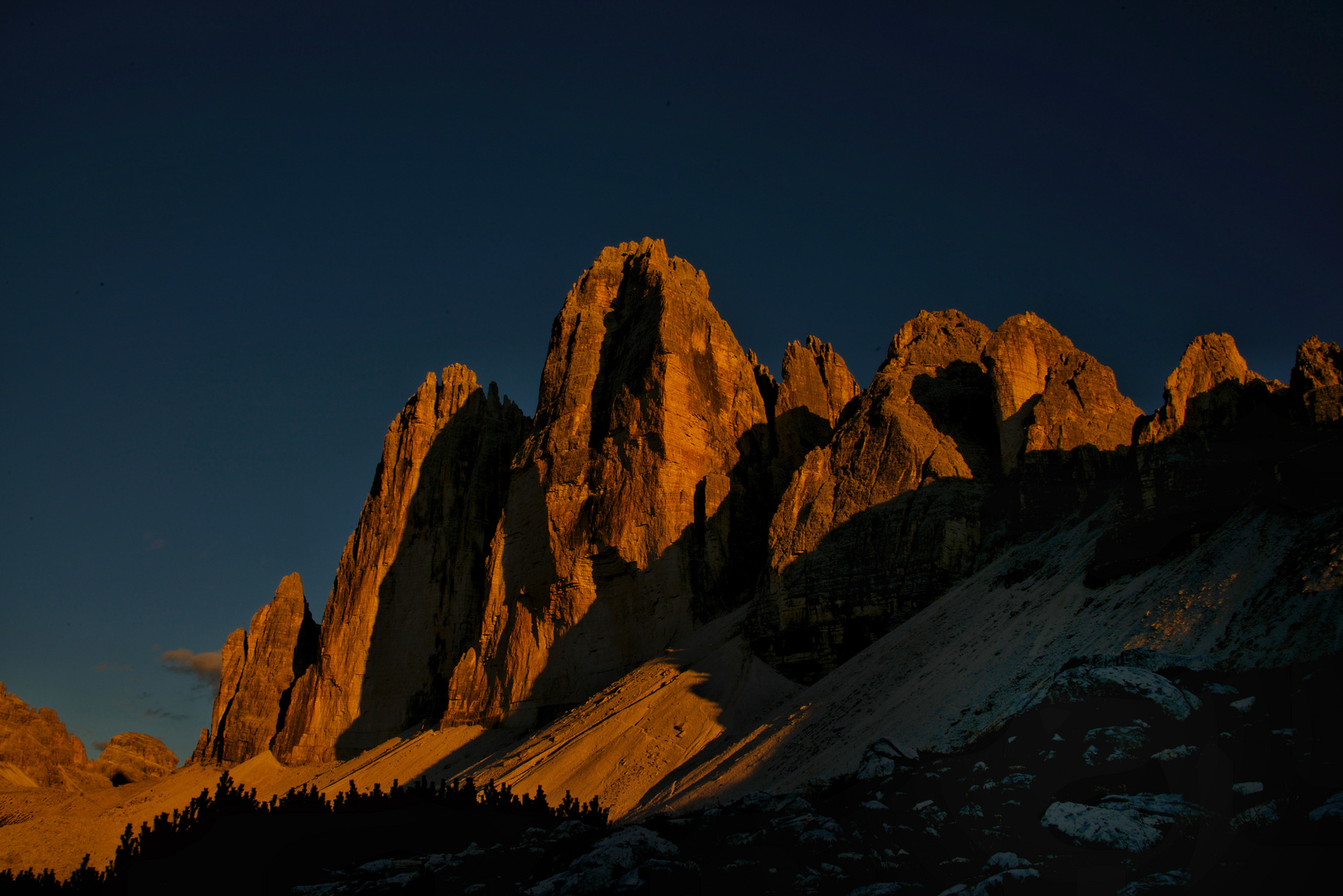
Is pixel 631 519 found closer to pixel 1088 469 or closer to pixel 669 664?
pixel 669 664

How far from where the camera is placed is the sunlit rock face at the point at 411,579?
51750 millimetres

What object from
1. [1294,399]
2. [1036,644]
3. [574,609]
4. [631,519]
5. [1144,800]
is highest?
[631,519]

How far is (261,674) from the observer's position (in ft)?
191

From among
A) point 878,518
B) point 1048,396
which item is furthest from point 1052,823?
point 1048,396

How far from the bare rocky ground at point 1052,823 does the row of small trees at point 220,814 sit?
10.4 feet

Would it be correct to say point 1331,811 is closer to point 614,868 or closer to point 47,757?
point 614,868

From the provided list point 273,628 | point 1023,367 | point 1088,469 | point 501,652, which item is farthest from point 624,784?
point 273,628

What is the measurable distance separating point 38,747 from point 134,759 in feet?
37.6

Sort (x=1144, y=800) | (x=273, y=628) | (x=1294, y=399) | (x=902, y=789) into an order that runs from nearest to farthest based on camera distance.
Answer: (x=1144, y=800) < (x=902, y=789) < (x=1294, y=399) < (x=273, y=628)

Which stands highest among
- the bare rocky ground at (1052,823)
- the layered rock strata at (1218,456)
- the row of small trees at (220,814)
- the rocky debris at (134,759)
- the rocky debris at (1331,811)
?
the rocky debris at (134,759)

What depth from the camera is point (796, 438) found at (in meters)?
53.4

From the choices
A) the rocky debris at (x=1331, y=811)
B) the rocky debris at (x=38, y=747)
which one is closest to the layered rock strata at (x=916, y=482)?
the rocky debris at (x=1331, y=811)

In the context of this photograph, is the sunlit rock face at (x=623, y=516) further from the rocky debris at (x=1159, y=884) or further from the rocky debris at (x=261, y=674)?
the rocky debris at (x=1159, y=884)

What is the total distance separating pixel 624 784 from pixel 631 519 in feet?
53.4
